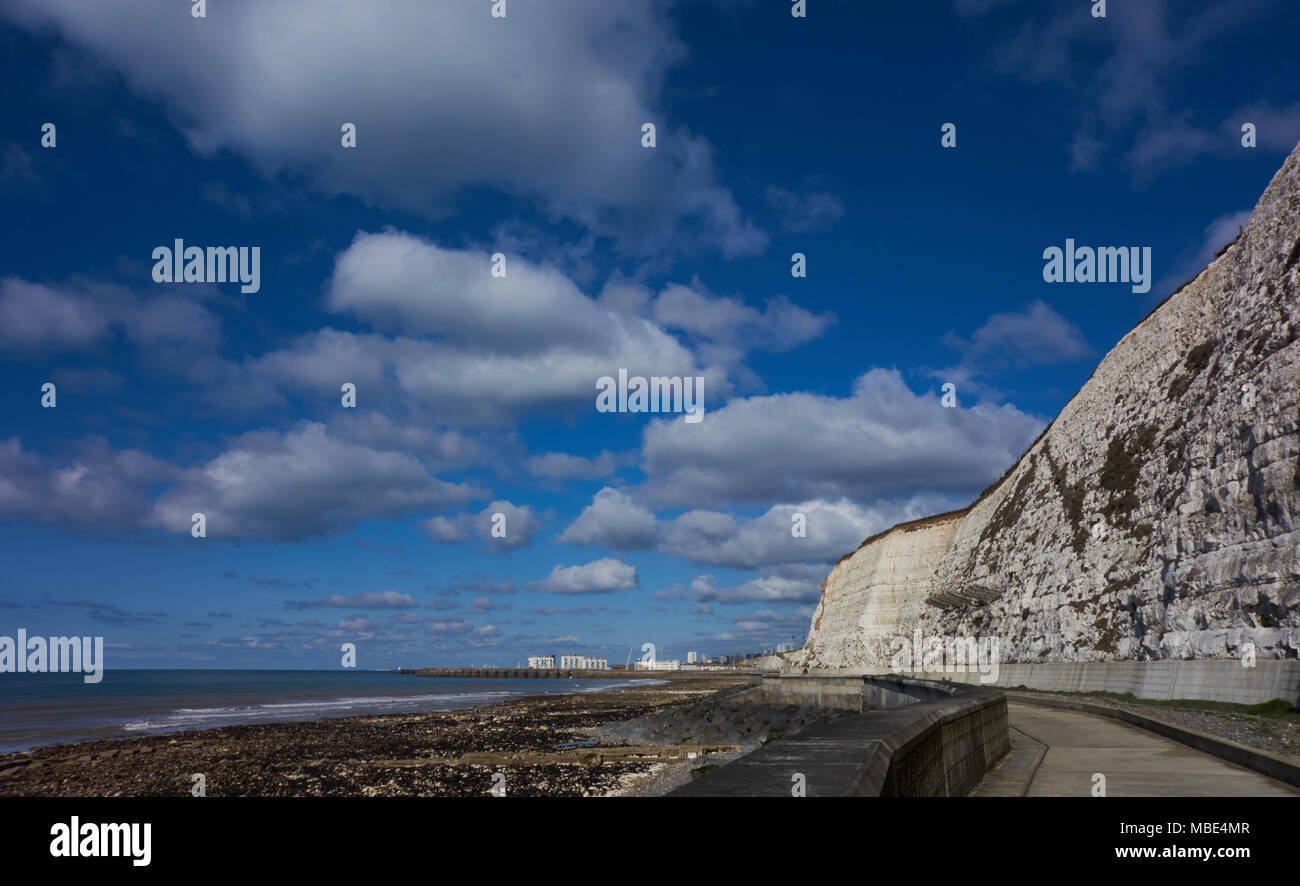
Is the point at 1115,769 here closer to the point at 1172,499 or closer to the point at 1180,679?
the point at 1180,679

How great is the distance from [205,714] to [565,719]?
79.3ft

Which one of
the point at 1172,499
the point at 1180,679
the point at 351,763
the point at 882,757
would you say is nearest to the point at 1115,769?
the point at 882,757

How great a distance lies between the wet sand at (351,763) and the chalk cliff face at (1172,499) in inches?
630

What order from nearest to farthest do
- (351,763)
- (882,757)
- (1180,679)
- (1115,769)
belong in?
(882,757) → (1115,769) → (1180,679) → (351,763)

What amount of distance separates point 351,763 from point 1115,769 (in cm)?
2142

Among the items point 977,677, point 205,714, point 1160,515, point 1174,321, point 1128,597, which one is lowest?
point 205,714

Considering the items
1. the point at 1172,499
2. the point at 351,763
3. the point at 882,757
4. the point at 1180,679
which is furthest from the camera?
the point at 1172,499

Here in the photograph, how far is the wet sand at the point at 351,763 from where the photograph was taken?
2045cm

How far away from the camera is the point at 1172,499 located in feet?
103

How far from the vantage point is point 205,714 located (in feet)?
168
